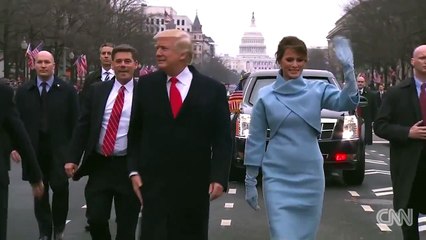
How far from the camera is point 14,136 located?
17.1 ft

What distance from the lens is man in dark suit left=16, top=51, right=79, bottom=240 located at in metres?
7.32

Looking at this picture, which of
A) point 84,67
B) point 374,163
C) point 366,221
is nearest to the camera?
point 366,221

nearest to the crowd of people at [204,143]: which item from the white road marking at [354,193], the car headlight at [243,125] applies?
the white road marking at [354,193]

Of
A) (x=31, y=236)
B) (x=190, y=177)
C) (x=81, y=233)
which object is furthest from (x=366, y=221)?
(x=190, y=177)

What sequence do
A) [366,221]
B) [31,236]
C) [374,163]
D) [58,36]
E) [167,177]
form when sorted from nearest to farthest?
[167,177] → [31,236] → [366,221] → [374,163] → [58,36]

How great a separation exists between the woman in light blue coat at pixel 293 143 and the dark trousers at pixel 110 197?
1365mm

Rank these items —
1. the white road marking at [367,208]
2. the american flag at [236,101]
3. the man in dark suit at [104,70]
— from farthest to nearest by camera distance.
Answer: the american flag at [236,101]
the white road marking at [367,208]
the man in dark suit at [104,70]

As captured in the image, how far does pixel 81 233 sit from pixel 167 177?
11.9 ft

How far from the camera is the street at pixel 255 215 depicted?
812 centimetres

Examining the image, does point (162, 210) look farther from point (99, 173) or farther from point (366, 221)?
point (366, 221)

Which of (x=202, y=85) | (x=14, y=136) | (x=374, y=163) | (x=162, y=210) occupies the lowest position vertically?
(x=374, y=163)

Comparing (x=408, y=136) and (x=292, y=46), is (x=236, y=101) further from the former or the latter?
(x=292, y=46)

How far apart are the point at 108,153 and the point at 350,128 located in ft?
21.2

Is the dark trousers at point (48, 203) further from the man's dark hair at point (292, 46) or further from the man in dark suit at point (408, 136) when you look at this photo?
the man in dark suit at point (408, 136)
